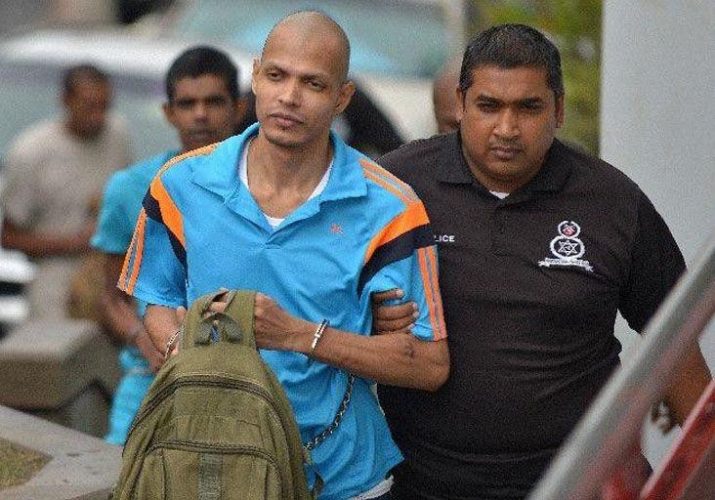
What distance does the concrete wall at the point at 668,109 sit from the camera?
5789 mm

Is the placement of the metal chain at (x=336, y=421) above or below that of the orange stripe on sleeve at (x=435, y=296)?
below

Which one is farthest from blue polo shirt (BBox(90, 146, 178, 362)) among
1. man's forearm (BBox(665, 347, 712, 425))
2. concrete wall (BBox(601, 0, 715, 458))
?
man's forearm (BBox(665, 347, 712, 425))

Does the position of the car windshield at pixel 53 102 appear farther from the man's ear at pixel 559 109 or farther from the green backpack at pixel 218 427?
the green backpack at pixel 218 427

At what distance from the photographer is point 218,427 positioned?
12.3ft

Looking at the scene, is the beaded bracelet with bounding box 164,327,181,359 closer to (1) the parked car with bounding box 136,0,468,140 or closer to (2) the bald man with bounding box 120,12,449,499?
(2) the bald man with bounding box 120,12,449,499

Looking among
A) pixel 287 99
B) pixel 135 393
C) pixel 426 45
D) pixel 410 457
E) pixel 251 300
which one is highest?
pixel 287 99

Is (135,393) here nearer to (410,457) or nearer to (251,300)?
(410,457)

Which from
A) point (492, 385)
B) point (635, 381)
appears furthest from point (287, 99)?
point (635, 381)

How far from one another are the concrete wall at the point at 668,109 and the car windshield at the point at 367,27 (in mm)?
6491

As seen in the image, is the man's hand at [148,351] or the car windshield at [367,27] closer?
the man's hand at [148,351]

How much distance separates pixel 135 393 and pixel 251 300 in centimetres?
231

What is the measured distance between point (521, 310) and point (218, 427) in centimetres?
86

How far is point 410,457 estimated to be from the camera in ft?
14.4

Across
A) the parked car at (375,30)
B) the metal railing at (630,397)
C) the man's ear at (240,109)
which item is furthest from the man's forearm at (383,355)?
the parked car at (375,30)
